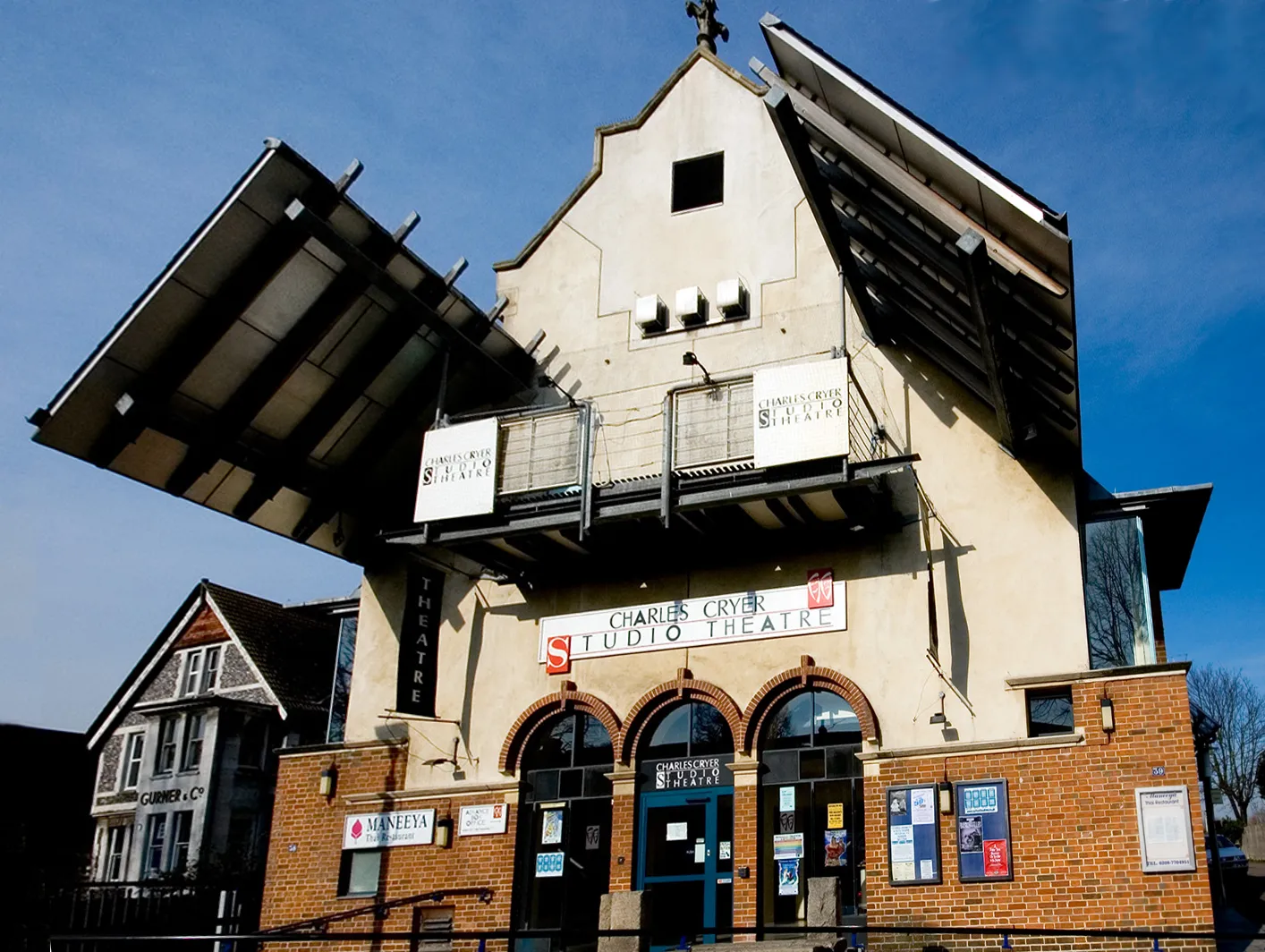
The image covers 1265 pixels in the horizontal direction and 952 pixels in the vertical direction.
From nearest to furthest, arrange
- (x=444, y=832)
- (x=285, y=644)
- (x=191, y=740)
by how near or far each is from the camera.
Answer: (x=444, y=832), (x=191, y=740), (x=285, y=644)

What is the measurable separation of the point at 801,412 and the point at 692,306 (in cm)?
395

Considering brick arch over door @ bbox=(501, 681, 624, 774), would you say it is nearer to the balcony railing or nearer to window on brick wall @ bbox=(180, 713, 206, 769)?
the balcony railing

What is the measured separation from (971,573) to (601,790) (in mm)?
6069

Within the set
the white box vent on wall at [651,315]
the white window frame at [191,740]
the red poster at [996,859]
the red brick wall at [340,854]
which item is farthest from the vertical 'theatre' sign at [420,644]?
the white window frame at [191,740]

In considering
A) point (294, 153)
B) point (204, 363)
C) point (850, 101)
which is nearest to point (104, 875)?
point (204, 363)

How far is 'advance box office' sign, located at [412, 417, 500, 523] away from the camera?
58.1 feet

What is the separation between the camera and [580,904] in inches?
672

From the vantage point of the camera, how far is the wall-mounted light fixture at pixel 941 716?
1566cm

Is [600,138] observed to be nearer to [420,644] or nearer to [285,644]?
[420,644]

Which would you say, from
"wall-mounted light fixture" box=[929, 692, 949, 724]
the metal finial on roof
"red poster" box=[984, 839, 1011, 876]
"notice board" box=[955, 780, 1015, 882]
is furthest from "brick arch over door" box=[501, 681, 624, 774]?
the metal finial on roof

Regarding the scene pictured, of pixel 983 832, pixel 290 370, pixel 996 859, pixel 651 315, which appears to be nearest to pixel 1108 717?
pixel 983 832

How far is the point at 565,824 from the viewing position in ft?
57.8

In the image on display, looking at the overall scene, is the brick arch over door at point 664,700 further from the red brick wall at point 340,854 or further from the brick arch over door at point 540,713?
the red brick wall at point 340,854

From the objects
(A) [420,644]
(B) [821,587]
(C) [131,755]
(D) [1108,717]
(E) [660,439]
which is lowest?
(D) [1108,717]
